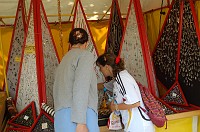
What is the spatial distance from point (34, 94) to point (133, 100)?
3.24 feet

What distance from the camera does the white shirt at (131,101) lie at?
5.75ft

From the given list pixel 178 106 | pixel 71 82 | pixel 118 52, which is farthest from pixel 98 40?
pixel 71 82

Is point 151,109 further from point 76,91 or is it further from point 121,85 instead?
point 76,91

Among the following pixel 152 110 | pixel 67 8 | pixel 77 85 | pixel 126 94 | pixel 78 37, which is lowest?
pixel 152 110

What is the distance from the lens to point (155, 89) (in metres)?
2.57

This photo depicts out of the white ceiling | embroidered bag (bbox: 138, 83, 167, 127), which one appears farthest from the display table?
the white ceiling

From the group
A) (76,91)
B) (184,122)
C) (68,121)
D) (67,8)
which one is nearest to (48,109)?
(68,121)

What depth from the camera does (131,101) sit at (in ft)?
5.72

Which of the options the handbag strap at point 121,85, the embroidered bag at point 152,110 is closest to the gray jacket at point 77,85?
the handbag strap at point 121,85

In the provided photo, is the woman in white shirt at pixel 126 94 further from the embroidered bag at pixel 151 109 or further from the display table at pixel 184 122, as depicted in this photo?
the display table at pixel 184 122

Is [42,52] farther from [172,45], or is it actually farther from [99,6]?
[99,6]

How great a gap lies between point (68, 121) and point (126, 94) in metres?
0.48

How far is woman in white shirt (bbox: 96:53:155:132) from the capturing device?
176cm

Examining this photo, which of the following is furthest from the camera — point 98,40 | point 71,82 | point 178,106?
point 98,40
